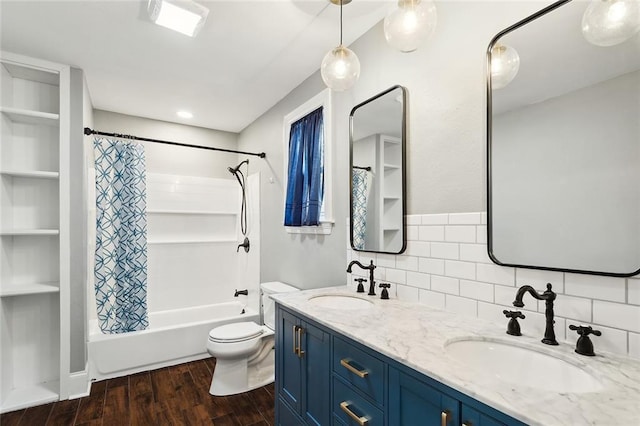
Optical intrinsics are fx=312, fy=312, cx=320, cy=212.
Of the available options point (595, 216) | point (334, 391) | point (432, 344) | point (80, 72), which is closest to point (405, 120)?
point (595, 216)

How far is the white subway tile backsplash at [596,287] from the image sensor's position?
0.98m

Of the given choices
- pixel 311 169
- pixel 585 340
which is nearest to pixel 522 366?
pixel 585 340

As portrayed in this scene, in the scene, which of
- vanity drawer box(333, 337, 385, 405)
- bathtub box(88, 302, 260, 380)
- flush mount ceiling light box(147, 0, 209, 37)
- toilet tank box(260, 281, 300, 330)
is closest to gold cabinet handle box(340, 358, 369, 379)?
vanity drawer box(333, 337, 385, 405)

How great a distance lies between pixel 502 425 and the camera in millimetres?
742

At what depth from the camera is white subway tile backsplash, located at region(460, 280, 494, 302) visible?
4.37 feet

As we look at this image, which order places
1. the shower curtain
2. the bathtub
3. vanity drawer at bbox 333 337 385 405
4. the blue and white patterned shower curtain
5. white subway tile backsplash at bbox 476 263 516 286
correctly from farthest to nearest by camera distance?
the blue and white patterned shower curtain, the bathtub, the shower curtain, white subway tile backsplash at bbox 476 263 516 286, vanity drawer at bbox 333 337 385 405

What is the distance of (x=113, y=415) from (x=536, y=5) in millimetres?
3320

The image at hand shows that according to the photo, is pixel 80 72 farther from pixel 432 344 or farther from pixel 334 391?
pixel 432 344

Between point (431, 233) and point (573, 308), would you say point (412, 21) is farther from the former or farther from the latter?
point (573, 308)

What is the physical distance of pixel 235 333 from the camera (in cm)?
249

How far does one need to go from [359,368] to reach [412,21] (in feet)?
4.61

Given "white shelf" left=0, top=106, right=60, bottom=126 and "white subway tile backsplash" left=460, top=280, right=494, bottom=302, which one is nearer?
"white subway tile backsplash" left=460, top=280, right=494, bottom=302

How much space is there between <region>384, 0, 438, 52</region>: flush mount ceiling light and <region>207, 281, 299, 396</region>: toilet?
7.45 ft

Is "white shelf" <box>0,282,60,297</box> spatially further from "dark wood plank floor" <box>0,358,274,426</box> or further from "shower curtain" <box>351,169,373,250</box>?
"shower curtain" <box>351,169,373,250</box>
